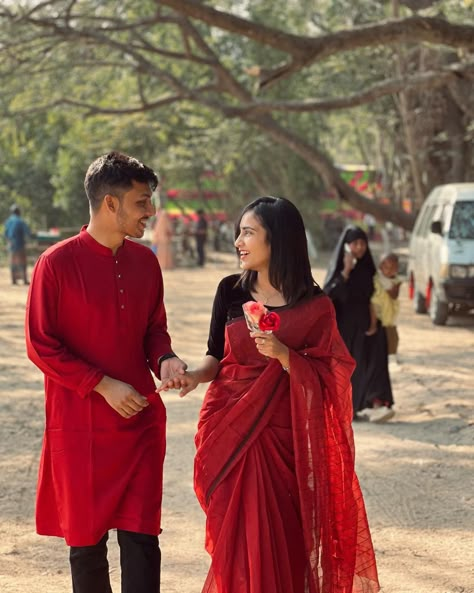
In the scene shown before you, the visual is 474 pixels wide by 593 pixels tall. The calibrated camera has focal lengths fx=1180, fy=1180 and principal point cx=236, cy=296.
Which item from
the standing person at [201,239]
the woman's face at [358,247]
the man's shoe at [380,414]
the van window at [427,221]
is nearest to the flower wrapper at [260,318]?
the woman's face at [358,247]

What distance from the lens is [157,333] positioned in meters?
4.39

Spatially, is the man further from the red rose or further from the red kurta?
the red rose

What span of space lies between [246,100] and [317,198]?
18.8m

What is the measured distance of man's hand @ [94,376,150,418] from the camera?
400 cm

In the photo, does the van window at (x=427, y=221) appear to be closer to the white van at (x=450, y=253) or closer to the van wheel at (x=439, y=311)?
the white van at (x=450, y=253)

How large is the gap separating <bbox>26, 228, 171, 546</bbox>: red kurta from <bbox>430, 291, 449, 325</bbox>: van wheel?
42.1 feet

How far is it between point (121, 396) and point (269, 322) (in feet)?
1.85

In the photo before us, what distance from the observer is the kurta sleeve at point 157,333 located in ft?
14.2

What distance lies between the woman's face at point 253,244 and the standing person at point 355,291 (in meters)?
4.83

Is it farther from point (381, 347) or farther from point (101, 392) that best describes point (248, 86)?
point (101, 392)

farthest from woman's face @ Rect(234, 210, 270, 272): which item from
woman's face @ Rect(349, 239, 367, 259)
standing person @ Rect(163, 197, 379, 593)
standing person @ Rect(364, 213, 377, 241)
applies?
standing person @ Rect(364, 213, 377, 241)

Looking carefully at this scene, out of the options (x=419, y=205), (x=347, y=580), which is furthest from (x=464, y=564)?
(x=419, y=205)

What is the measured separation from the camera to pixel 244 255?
13.7 ft

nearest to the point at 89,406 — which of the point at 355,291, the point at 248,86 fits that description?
the point at 355,291
